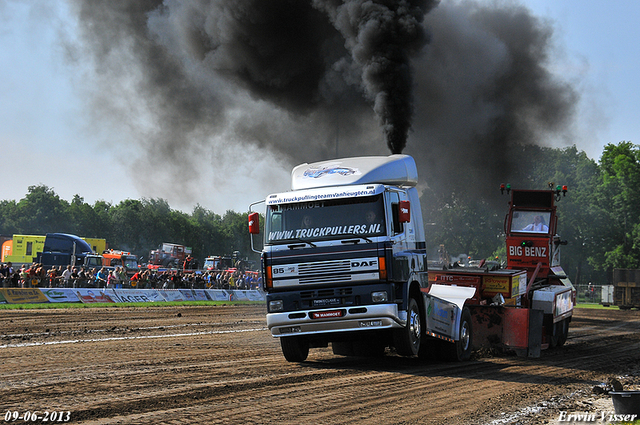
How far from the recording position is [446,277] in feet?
44.0

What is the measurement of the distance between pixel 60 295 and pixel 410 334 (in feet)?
64.1

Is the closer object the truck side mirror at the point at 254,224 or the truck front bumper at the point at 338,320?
the truck front bumper at the point at 338,320

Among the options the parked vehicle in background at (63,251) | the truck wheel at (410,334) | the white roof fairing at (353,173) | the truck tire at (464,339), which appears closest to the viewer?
the truck wheel at (410,334)

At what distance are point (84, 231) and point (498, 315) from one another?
99056 mm

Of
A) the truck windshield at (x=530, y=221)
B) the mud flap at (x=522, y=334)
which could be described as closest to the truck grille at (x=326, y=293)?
the mud flap at (x=522, y=334)

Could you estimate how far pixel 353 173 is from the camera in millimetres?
10500

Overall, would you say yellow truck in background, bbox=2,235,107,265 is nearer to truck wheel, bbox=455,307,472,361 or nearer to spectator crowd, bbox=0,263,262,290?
spectator crowd, bbox=0,263,262,290

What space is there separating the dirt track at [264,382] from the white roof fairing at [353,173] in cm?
301

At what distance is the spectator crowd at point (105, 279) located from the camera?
2839 centimetres

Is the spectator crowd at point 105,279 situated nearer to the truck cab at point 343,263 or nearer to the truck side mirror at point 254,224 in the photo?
the truck side mirror at point 254,224

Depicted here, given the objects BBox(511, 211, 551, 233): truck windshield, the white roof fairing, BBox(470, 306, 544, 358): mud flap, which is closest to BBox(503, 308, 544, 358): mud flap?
BBox(470, 306, 544, 358): mud flap

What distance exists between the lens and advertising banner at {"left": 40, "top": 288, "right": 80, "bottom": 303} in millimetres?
25031

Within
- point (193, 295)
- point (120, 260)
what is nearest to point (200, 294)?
point (193, 295)

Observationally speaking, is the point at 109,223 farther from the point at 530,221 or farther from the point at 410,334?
the point at 410,334
